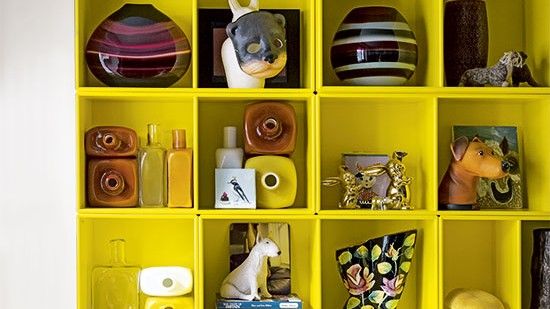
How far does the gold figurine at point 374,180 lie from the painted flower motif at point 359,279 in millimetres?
169

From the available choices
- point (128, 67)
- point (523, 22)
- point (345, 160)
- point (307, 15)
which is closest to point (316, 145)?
point (345, 160)

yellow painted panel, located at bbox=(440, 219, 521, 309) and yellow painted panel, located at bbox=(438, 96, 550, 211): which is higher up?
yellow painted panel, located at bbox=(438, 96, 550, 211)

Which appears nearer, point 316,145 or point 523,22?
point 316,145

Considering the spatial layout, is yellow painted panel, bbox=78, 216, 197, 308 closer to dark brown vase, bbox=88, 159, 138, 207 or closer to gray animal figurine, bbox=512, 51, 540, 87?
dark brown vase, bbox=88, 159, 138, 207

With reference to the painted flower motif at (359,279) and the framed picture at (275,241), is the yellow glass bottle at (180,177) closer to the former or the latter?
the framed picture at (275,241)

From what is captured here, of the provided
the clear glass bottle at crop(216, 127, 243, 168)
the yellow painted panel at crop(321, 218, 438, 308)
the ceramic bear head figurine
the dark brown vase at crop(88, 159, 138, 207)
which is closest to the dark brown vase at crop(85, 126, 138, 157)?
the dark brown vase at crop(88, 159, 138, 207)

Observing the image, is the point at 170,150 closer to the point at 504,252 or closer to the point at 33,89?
the point at 33,89

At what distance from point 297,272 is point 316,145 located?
0.40 m

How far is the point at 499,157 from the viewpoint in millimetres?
2600

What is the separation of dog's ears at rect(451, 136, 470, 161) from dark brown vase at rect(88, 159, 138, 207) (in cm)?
85

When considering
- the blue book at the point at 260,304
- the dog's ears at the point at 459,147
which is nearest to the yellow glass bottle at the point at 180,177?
the blue book at the point at 260,304

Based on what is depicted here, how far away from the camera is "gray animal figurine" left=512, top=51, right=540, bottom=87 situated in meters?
2.57

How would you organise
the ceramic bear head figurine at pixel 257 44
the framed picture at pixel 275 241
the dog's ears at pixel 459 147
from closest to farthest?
the ceramic bear head figurine at pixel 257 44 → the dog's ears at pixel 459 147 → the framed picture at pixel 275 241

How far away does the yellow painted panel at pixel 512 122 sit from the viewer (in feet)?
8.74
